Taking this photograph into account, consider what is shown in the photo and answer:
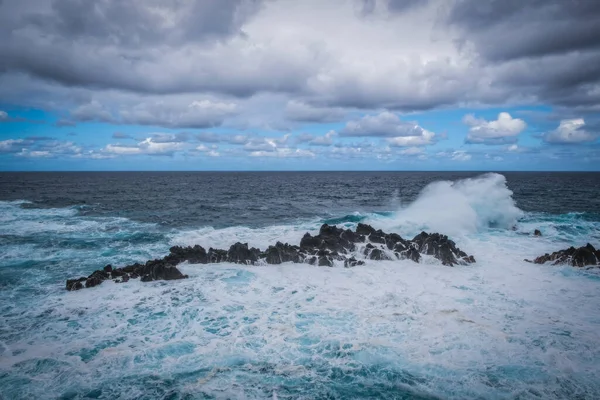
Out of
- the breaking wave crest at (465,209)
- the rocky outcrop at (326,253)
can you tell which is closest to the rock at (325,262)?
the rocky outcrop at (326,253)

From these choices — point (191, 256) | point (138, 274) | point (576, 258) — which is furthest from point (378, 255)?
point (138, 274)

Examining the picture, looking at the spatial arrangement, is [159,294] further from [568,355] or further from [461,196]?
[461,196]

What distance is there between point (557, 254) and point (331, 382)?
16.5 metres

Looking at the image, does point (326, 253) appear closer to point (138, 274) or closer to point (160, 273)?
point (160, 273)

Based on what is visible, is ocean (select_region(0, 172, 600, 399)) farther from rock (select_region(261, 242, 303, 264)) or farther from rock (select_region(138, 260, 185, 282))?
rock (select_region(261, 242, 303, 264))

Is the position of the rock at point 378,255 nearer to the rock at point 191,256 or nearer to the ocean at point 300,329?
the ocean at point 300,329

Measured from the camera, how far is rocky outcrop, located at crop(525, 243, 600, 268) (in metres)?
17.2

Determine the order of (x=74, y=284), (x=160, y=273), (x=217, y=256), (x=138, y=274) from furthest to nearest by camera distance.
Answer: (x=217, y=256), (x=138, y=274), (x=160, y=273), (x=74, y=284)

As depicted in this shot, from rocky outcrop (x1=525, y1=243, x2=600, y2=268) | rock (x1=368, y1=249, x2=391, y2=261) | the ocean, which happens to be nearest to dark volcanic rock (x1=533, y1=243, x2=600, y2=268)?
rocky outcrop (x1=525, y1=243, x2=600, y2=268)

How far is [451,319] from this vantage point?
37.9ft

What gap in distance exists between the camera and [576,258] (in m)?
17.3

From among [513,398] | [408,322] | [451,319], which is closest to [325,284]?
[408,322]

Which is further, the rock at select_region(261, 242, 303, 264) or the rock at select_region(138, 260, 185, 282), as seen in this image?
the rock at select_region(261, 242, 303, 264)

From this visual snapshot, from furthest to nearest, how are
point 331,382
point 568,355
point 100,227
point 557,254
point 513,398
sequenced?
point 100,227, point 557,254, point 568,355, point 331,382, point 513,398
